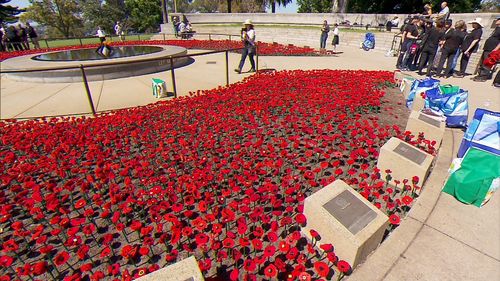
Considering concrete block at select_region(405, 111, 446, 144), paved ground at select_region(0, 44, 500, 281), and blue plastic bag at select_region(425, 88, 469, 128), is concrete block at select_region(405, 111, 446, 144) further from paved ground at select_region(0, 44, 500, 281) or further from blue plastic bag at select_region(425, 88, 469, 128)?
blue plastic bag at select_region(425, 88, 469, 128)

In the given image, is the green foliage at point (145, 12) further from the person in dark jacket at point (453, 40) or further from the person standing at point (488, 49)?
the person standing at point (488, 49)

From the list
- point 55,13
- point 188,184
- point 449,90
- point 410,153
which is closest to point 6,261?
point 188,184

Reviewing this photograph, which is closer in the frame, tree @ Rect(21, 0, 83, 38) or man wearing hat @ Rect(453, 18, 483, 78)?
man wearing hat @ Rect(453, 18, 483, 78)

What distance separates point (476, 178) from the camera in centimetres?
323

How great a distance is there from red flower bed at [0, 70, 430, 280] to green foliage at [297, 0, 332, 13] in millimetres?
48896

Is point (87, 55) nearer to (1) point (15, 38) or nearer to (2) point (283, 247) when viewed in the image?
(1) point (15, 38)

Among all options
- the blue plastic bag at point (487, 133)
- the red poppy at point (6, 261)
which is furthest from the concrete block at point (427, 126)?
the red poppy at point (6, 261)

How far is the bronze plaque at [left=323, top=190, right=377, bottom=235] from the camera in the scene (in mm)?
2500

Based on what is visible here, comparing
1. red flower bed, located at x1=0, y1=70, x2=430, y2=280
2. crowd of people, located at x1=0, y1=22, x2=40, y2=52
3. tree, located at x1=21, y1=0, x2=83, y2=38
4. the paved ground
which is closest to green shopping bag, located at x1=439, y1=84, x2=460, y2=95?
the paved ground

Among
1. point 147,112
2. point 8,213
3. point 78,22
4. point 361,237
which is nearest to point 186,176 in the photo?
point 8,213

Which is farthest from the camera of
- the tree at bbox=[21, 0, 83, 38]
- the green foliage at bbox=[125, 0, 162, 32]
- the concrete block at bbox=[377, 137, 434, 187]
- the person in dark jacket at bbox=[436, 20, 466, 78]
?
the green foliage at bbox=[125, 0, 162, 32]

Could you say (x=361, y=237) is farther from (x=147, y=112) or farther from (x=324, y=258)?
(x=147, y=112)

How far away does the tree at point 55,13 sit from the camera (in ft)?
172

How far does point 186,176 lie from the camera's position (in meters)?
3.75
